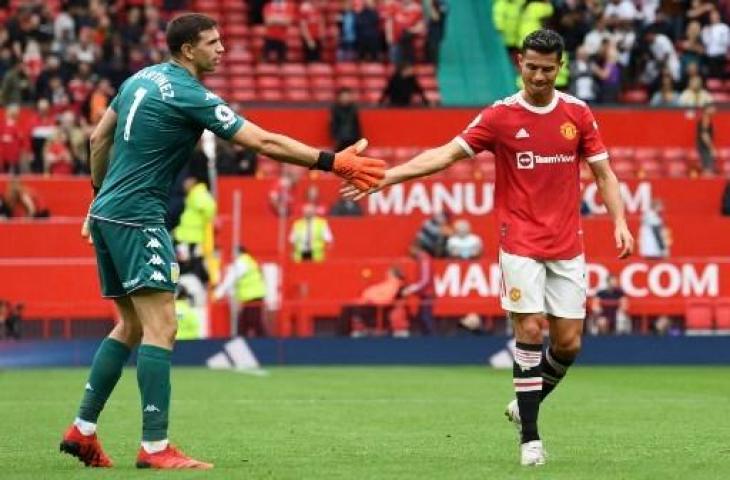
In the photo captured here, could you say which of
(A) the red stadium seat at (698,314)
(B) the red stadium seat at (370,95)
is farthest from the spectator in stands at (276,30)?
(A) the red stadium seat at (698,314)

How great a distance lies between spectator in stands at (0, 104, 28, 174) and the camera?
2808cm

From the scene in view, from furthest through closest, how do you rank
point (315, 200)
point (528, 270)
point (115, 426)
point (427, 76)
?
point (427, 76)
point (315, 200)
point (115, 426)
point (528, 270)

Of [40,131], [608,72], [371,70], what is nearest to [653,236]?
[608,72]

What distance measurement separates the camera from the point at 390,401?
16453 mm

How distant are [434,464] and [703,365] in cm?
1419

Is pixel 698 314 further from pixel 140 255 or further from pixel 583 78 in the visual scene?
pixel 140 255

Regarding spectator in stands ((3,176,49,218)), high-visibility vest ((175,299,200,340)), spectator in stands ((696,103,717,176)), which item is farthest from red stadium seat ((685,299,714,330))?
spectator in stands ((3,176,49,218))

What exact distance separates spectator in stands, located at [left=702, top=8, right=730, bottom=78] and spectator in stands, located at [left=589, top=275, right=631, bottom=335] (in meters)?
9.47

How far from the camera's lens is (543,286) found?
35.6ft

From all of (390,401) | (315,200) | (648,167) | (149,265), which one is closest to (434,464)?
(149,265)

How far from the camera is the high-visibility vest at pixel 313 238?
26.5 meters

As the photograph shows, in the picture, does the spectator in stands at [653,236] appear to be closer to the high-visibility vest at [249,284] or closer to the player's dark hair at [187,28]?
the high-visibility vest at [249,284]

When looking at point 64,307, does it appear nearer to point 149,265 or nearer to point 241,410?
point 241,410

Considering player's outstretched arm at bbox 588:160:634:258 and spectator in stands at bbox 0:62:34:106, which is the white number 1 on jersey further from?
spectator in stands at bbox 0:62:34:106
